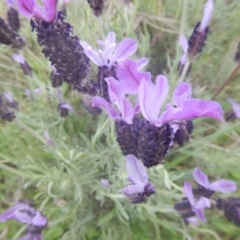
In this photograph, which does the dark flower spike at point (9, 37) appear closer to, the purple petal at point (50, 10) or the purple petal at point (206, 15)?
the purple petal at point (50, 10)

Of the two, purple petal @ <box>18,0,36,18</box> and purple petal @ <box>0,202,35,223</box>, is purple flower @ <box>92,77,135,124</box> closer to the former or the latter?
purple petal @ <box>18,0,36,18</box>

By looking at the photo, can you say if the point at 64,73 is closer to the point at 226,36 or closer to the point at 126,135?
the point at 126,135

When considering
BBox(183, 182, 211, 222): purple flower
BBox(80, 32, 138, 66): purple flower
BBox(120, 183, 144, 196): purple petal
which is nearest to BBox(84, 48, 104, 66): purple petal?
BBox(80, 32, 138, 66): purple flower

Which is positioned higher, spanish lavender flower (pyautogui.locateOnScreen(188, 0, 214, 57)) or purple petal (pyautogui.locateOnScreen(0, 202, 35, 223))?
spanish lavender flower (pyautogui.locateOnScreen(188, 0, 214, 57))

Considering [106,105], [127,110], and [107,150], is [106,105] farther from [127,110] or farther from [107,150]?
[107,150]

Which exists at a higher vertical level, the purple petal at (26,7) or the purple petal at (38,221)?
the purple petal at (26,7)

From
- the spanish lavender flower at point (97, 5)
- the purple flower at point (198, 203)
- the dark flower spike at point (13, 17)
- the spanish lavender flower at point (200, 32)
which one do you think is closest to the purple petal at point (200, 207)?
the purple flower at point (198, 203)
